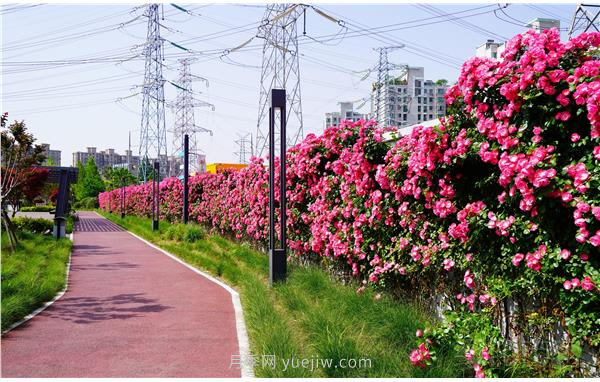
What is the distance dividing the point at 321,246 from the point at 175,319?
105 inches

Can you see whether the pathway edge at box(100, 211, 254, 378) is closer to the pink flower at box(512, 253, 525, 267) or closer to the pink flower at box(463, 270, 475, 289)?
the pink flower at box(463, 270, 475, 289)

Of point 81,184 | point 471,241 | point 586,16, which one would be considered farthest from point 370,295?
point 81,184

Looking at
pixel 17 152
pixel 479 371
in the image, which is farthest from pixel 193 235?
pixel 479 371

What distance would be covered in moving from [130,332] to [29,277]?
3.93m

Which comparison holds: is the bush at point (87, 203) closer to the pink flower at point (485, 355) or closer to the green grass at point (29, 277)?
the green grass at point (29, 277)

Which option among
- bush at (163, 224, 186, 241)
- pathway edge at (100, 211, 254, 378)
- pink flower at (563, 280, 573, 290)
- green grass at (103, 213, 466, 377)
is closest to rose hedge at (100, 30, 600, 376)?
pink flower at (563, 280, 573, 290)

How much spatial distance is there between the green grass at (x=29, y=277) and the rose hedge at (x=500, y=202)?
15.3 ft

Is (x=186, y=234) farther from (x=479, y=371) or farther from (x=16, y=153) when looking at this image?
(x=479, y=371)

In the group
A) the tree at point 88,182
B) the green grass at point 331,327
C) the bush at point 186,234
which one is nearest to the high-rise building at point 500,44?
the bush at point 186,234

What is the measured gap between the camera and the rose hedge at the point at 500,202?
3.91 meters

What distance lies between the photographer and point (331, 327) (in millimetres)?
5406

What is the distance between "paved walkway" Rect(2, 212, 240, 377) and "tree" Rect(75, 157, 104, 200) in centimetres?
7319

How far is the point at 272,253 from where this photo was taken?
878 centimetres

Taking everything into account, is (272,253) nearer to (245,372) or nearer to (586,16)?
(245,372)
